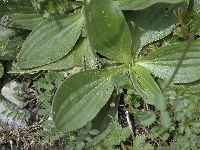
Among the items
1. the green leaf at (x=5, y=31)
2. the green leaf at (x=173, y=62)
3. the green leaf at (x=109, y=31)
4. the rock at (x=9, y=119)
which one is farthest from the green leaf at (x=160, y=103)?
the green leaf at (x=5, y=31)

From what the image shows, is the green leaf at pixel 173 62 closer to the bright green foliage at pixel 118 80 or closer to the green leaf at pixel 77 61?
the bright green foliage at pixel 118 80

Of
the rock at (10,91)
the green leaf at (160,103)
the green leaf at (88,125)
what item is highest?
the green leaf at (160,103)

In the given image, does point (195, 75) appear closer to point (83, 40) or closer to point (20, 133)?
point (83, 40)

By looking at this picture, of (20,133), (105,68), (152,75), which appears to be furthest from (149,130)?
(20,133)

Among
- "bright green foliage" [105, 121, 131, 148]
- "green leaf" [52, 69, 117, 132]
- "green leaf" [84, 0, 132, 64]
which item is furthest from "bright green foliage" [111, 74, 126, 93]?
"bright green foliage" [105, 121, 131, 148]

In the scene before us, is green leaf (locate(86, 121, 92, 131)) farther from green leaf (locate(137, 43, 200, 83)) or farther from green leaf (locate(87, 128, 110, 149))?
green leaf (locate(137, 43, 200, 83))

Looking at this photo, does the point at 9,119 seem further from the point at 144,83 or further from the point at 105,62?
the point at 144,83

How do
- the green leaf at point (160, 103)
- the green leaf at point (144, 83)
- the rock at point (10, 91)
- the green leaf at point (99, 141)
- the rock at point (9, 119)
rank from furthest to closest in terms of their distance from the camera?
the rock at point (10, 91) < the rock at point (9, 119) < the green leaf at point (99, 141) < the green leaf at point (144, 83) < the green leaf at point (160, 103)
